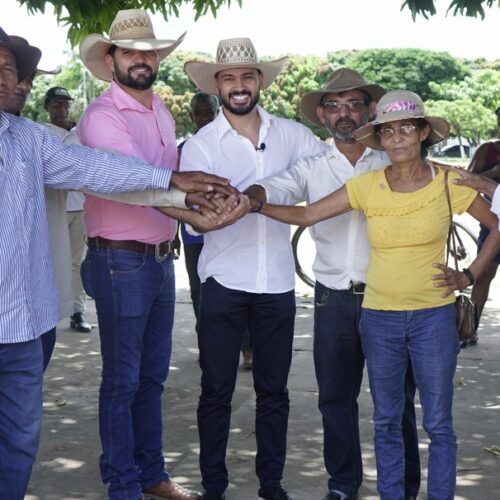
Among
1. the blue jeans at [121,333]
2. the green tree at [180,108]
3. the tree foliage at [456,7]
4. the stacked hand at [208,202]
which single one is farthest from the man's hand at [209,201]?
the green tree at [180,108]

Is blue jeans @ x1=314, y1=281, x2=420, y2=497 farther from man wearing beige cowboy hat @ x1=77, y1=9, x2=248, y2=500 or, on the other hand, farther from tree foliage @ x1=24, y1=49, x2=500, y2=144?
tree foliage @ x1=24, y1=49, x2=500, y2=144

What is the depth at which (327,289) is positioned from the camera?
474cm

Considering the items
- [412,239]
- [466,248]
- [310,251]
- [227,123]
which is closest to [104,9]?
[227,123]

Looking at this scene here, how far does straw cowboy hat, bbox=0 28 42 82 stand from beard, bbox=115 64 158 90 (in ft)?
2.77

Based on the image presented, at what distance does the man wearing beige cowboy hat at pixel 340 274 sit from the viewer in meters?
4.68

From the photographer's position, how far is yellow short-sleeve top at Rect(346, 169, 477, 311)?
426 cm

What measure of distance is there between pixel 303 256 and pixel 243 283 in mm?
7533

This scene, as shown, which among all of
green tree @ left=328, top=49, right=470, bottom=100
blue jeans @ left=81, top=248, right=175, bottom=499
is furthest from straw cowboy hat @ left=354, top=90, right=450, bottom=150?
A: green tree @ left=328, top=49, right=470, bottom=100

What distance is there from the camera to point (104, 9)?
24.8 ft

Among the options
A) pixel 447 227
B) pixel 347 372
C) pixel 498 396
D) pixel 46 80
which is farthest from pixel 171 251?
pixel 46 80

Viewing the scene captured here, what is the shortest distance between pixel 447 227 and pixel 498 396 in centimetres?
284

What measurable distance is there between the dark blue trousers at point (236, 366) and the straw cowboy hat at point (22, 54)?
141cm

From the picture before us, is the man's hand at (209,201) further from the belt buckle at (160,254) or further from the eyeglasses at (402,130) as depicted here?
the eyeglasses at (402,130)

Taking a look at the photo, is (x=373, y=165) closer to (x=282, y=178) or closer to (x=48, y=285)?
(x=282, y=178)
